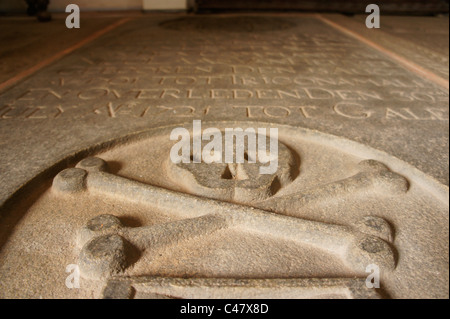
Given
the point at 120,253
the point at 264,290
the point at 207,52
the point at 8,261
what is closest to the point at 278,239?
the point at 264,290

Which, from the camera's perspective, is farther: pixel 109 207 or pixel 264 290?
pixel 109 207

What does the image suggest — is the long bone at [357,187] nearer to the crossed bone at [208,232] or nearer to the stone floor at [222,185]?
the stone floor at [222,185]

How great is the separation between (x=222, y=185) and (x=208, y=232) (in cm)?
25

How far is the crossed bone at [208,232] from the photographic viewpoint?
1106mm

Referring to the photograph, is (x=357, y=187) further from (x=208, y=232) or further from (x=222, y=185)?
(x=208, y=232)

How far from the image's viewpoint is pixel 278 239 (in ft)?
4.13

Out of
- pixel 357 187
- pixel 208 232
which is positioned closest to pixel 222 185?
pixel 208 232

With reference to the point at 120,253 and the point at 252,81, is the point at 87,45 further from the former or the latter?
the point at 120,253

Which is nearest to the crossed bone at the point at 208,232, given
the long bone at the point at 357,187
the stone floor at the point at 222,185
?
the stone floor at the point at 222,185

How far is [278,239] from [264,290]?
0.26m

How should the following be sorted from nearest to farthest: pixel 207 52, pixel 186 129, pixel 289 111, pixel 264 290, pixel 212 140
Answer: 1. pixel 264 290
2. pixel 212 140
3. pixel 186 129
4. pixel 289 111
5. pixel 207 52

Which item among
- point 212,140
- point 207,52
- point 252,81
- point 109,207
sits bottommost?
point 109,207

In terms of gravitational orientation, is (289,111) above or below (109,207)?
above

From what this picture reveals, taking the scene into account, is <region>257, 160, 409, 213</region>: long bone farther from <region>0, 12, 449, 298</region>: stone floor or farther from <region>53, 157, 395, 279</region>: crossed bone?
<region>53, 157, 395, 279</region>: crossed bone
